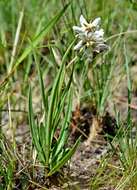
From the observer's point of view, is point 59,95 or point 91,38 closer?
point 91,38

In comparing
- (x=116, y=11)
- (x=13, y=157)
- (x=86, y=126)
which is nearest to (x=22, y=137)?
(x=86, y=126)

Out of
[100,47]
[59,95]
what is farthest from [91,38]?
[59,95]

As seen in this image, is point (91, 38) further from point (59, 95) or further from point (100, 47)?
point (59, 95)

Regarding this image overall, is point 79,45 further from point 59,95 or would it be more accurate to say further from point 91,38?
point 59,95

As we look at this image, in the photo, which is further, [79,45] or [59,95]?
[59,95]

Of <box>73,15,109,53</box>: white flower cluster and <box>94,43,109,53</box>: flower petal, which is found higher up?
<box>73,15,109,53</box>: white flower cluster

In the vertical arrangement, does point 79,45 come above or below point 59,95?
above

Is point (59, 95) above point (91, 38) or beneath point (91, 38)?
beneath

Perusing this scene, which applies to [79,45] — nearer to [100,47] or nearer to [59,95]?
[100,47]

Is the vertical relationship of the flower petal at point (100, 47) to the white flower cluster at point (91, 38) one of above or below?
below

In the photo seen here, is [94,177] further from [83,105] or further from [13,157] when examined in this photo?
[83,105]

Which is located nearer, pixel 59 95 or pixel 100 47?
pixel 100 47
